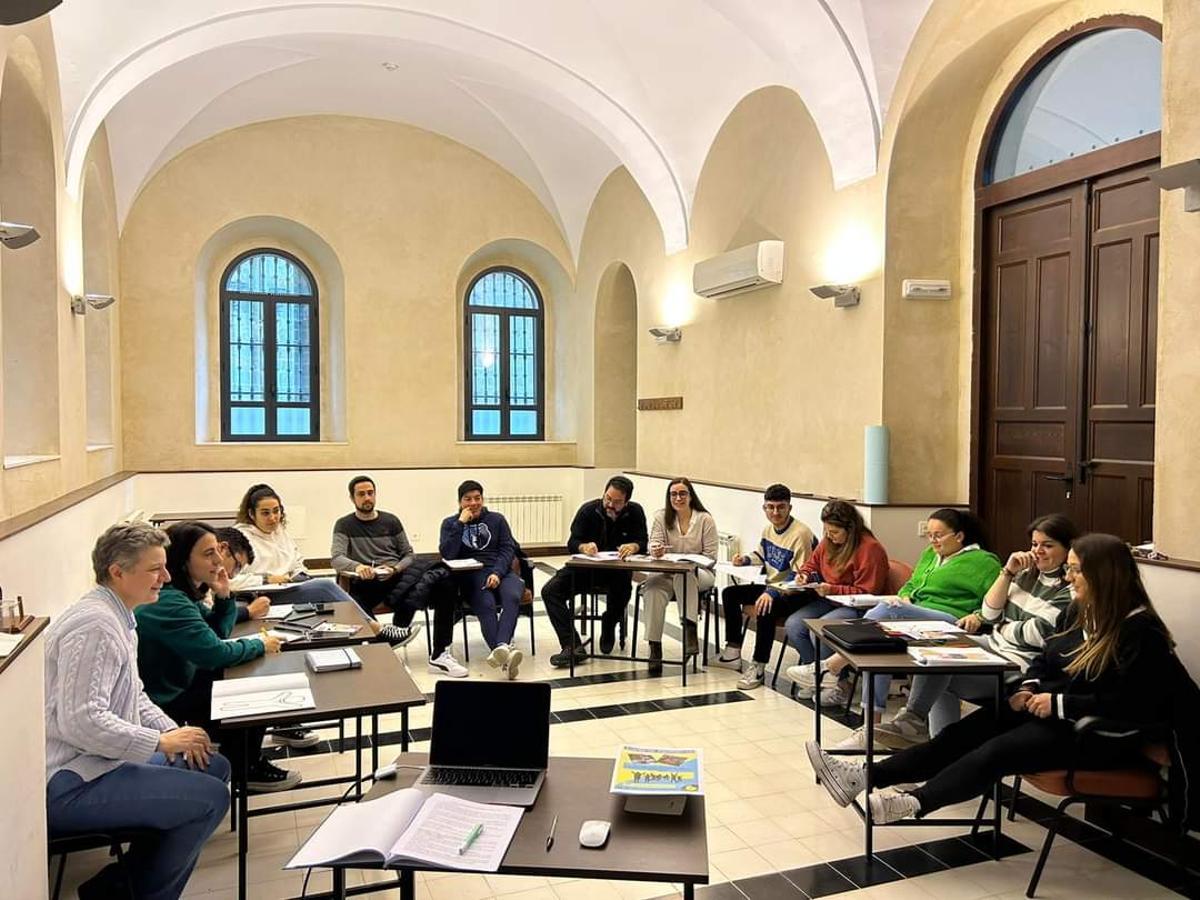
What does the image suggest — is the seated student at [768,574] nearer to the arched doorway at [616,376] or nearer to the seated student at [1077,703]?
the seated student at [1077,703]

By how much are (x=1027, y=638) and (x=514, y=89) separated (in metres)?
7.28

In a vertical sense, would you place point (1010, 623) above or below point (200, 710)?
above

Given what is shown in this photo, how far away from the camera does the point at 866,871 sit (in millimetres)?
3273

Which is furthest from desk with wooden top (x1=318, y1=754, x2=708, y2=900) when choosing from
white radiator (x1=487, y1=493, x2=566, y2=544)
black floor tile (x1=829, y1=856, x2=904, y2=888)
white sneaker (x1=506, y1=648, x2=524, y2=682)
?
white radiator (x1=487, y1=493, x2=566, y2=544)

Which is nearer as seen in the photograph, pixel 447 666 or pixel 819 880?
pixel 819 880

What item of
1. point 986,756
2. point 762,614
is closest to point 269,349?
point 762,614

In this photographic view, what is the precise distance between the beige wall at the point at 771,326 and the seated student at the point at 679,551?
1.05 metres

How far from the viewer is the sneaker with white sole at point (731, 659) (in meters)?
6.08

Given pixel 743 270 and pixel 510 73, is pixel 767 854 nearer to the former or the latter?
pixel 743 270

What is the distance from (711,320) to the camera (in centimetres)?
841

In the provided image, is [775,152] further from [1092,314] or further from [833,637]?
[833,637]

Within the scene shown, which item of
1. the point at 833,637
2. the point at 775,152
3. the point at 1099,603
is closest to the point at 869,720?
the point at 833,637

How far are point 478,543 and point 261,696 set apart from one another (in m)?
3.43

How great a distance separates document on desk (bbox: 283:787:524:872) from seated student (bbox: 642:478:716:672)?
3719mm
